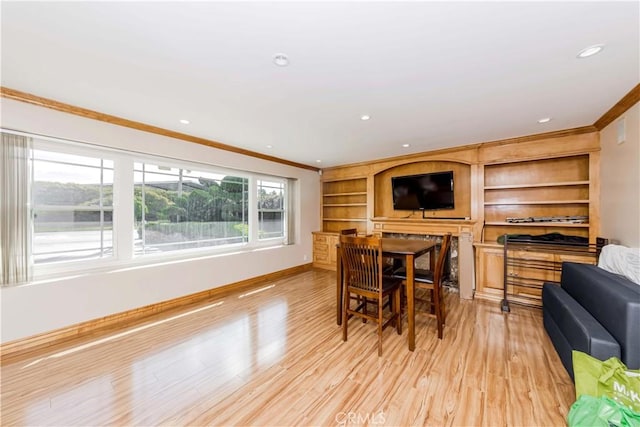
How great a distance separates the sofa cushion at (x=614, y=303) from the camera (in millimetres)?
1542

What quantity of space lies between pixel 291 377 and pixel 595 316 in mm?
2412

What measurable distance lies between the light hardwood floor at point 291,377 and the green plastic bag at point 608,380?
254 mm

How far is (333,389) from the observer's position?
1848 mm

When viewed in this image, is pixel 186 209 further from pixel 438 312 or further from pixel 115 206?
pixel 438 312

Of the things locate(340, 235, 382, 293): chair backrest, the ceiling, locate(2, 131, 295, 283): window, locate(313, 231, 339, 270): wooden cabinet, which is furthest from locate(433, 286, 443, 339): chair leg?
locate(2, 131, 295, 283): window

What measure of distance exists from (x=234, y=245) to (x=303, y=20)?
3.74 metres

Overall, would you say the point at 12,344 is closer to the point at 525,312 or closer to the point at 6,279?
the point at 6,279

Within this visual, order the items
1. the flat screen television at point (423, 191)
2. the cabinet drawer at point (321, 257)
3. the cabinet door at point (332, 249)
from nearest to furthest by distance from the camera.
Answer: the flat screen television at point (423, 191) < the cabinet door at point (332, 249) < the cabinet drawer at point (321, 257)

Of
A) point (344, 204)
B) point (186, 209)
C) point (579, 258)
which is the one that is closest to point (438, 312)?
point (579, 258)

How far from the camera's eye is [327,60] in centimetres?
174

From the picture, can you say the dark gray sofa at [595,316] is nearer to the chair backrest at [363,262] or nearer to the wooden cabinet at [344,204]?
the chair backrest at [363,262]

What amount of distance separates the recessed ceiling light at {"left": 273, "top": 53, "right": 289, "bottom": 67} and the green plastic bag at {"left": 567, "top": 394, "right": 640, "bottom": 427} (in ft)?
9.31

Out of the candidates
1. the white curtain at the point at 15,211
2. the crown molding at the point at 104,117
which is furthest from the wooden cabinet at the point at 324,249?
the white curtain at the point at 15,211

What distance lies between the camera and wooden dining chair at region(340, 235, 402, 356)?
234 centimetres
